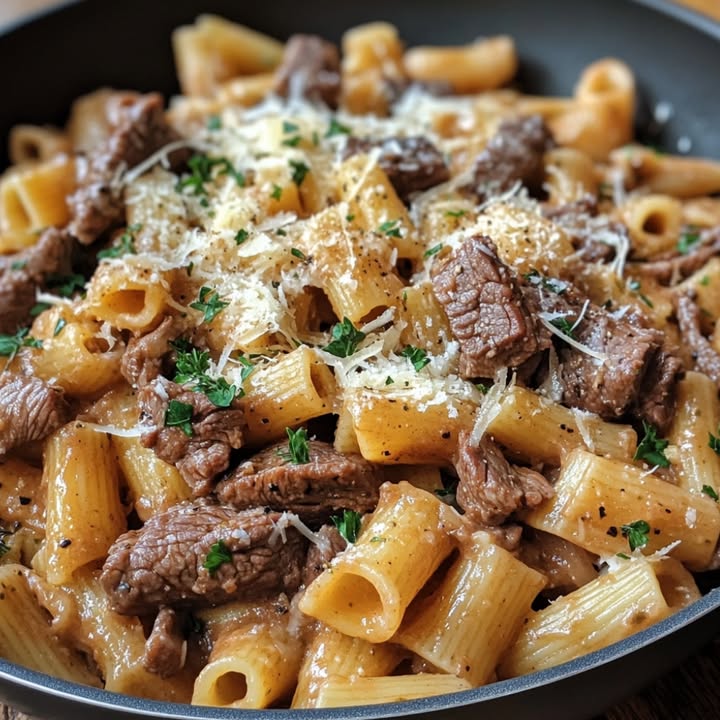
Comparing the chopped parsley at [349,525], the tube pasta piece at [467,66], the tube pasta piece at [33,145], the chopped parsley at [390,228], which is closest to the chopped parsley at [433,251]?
the chopped parsley at [390,228]

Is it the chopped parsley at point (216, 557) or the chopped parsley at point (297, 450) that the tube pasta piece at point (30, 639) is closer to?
the chopped parsley at point (216, 557)

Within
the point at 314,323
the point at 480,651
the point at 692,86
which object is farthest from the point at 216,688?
the point at 692,86

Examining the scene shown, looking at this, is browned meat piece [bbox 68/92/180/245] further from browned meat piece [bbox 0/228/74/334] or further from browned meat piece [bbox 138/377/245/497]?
browned meat piece [bbox 138/377/245/497]

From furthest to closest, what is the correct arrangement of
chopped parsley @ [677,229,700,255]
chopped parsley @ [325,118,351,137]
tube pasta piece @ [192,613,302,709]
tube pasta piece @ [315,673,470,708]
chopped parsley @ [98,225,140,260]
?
chopped parsley @ [325,118,351,137] < chopped parsley @ [677,229,700,255] < chopped parsley @ [98,225,140,260] < tube pasta piece @ [192,613,302,709] < tube pasta piece @ [315,673,470,708]

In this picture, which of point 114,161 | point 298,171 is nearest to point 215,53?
point 114,161

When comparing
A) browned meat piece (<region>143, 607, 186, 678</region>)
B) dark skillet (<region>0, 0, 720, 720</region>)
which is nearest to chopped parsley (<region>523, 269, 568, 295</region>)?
browned meat piece (<region>143, 607, 186, 678</region>)

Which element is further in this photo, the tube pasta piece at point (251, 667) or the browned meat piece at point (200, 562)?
the browned meat piece at point (200, 562)

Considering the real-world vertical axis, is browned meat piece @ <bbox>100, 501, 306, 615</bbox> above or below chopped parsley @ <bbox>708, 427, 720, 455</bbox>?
below
